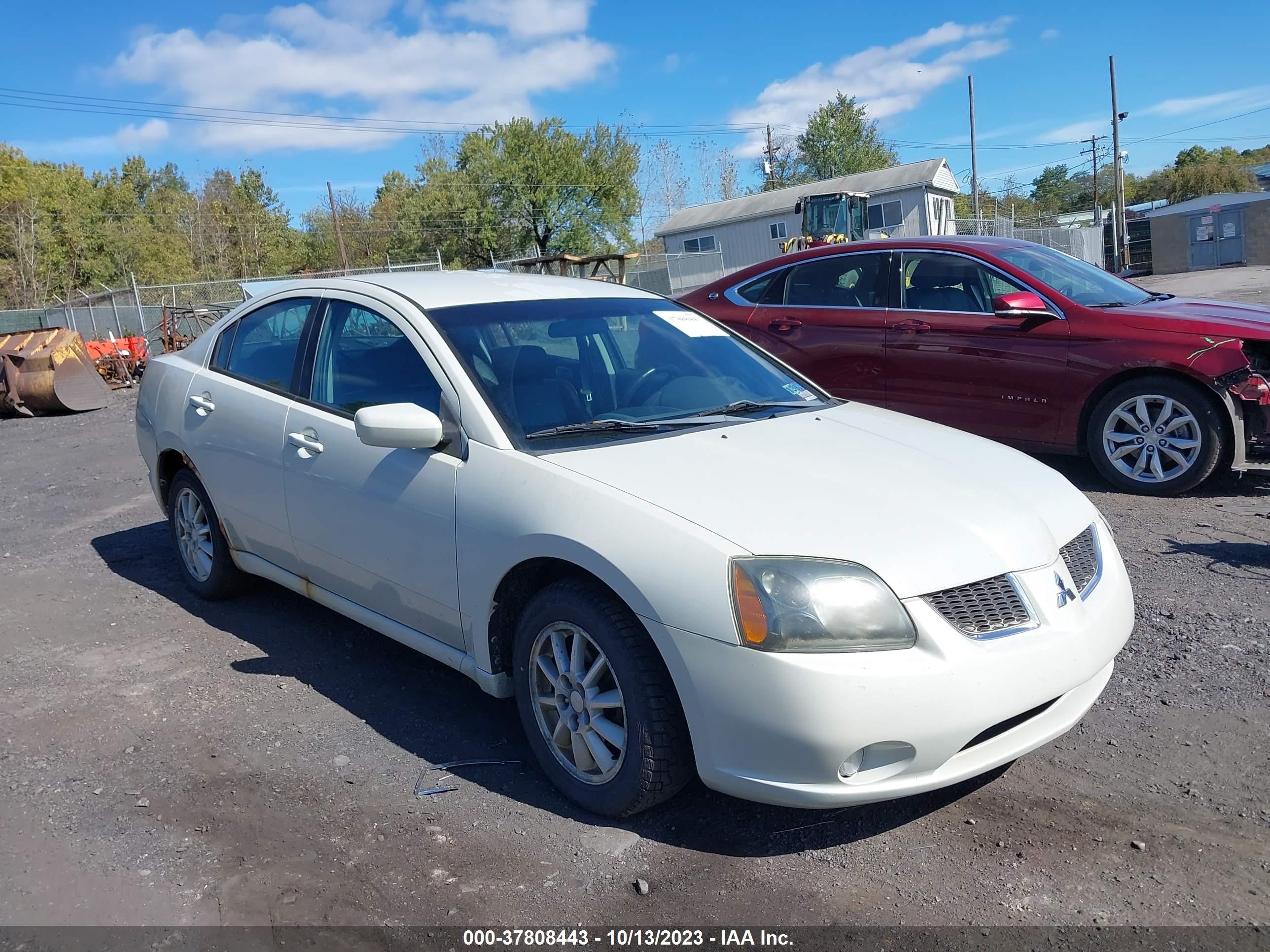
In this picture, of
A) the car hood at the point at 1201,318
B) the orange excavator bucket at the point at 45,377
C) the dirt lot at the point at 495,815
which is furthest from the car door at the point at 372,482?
the orange excavator bucket at the point at 45,377

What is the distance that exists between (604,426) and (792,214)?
1623 inches

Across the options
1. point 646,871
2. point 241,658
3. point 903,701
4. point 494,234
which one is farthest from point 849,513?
point 494,234

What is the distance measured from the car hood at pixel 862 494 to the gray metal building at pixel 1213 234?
4841 centimetres

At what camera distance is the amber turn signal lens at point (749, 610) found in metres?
2.66

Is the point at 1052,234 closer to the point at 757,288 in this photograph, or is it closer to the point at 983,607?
the point at 757,288

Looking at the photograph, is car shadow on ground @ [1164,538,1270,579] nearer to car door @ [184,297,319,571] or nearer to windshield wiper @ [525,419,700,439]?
windshield wiper @ [525,419,700,439]

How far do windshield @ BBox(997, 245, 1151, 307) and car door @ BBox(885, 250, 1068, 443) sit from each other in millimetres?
224

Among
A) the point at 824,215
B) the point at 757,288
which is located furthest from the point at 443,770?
the point at 824,215

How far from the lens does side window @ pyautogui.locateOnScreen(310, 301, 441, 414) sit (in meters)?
3.81

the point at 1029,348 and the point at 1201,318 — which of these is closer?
the point at 1201,318

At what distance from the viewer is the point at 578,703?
10.2ft

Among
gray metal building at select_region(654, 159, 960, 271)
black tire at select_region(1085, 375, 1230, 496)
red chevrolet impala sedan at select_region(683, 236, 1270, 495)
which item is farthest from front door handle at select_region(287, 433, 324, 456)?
gray metal building at select_region(654, 159, 960, 271)

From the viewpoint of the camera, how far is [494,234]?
54.9m

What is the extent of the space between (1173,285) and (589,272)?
18.5 metres
